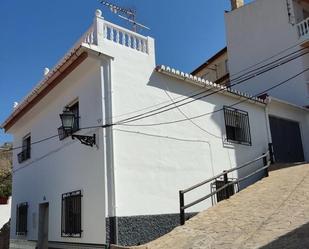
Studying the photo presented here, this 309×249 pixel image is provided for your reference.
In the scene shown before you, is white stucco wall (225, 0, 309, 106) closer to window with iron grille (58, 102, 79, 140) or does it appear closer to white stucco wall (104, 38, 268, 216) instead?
white stucco wall (104, 38, 268, 216)

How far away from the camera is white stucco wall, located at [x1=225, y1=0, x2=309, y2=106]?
683 inches

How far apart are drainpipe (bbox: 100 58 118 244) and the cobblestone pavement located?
891 millimetres

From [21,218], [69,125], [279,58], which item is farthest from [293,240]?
[279,58]

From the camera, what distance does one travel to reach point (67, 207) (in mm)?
10117

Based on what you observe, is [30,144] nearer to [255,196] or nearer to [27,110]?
[27,110]

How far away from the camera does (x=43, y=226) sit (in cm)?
1205

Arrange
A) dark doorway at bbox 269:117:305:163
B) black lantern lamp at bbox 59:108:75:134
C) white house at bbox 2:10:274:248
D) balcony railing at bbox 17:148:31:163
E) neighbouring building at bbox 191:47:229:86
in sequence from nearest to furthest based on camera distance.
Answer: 1. white house at bbox 2:10:274:248
2. black lantern lamp at bbox 59:108:75:134
3. balcony railing at bbox 17:148:31:163
4. dark doorway at bbox 269:117:305:163
5. neighbouring building at bbox 191:47:229:86

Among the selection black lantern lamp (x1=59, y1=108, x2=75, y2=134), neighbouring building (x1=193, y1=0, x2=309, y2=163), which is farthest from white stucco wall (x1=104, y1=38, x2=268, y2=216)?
neighbouring building (x1=193, y1=0, x2=309, y2=163)

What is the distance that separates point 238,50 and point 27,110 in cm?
1256

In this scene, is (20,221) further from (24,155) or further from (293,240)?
(293,240)

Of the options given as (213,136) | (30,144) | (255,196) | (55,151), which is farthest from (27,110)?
(255,196)

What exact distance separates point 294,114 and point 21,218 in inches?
487

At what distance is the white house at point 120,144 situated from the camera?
864 cm

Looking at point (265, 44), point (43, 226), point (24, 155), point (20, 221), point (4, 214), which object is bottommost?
point (43, 226)
